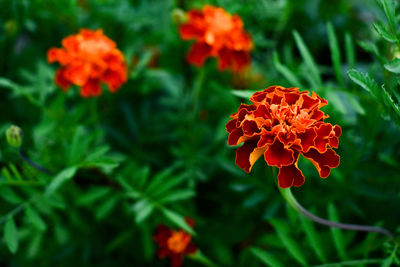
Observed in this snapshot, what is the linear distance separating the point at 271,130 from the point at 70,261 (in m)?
0.98

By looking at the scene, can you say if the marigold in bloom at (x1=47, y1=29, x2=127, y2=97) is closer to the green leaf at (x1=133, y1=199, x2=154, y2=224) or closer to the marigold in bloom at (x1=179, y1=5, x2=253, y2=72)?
the marigold in bloom at (x1=179, y1=5, x2=253, y2=72)

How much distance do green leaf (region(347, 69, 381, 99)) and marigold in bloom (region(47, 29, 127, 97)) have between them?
2.20 ft

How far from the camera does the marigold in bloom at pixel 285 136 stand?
Answer: 2.28 ft

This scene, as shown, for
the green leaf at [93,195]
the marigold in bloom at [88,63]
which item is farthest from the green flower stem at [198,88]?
the green leaf at [93,195]

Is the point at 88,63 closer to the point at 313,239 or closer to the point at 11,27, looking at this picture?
the point at 11,27

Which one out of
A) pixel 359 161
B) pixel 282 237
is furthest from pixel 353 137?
pixel 282 237

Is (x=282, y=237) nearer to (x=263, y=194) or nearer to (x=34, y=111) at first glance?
(x=263, y=194)

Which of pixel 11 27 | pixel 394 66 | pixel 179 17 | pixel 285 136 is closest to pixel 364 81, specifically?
pixel 394 66

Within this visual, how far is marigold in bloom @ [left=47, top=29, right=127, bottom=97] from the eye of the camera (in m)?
1.13

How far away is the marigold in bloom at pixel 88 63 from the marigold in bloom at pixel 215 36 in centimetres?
21

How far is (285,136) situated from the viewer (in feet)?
2.32

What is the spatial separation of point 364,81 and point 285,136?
17 centimetres

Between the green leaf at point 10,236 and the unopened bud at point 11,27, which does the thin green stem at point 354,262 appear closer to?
the green leaf at point 10,236

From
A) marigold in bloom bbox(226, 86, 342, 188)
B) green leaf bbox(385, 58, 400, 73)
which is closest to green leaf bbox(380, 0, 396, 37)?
green leaf bbox(385, 58, 400, 73)
